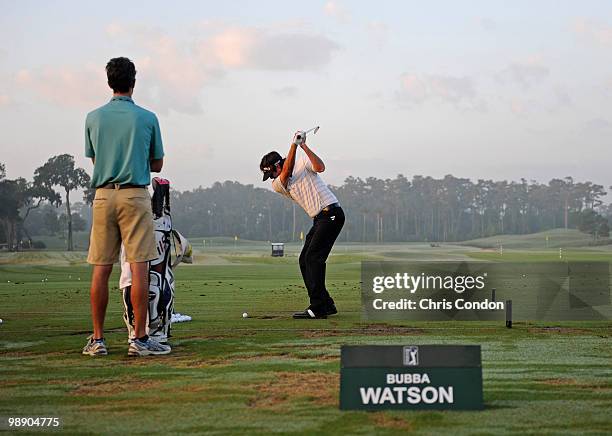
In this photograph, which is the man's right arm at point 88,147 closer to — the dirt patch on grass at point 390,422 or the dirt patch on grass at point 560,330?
the dirt patch on grass at point 390,422

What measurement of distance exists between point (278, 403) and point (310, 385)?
69 centimetres

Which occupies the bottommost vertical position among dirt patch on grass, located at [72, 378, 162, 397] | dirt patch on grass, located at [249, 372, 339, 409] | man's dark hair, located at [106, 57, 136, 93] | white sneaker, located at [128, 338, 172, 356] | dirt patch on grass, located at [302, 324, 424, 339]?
dirt patch on grass, located at [72, 378, 162, 397]

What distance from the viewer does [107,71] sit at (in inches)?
350

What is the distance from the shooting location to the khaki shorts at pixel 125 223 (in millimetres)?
8578

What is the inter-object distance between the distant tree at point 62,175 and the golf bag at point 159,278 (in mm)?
116825

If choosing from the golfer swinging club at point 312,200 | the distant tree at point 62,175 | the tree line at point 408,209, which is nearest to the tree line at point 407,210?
the tree line at point 408,209

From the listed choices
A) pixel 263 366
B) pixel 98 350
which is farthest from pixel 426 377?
pixel 98 350

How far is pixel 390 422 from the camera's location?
539 cm

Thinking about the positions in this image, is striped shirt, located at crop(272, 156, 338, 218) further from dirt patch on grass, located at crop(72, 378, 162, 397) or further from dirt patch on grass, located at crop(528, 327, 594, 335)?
dirt patch on grass, located at crop(72, 378, 162, 397)

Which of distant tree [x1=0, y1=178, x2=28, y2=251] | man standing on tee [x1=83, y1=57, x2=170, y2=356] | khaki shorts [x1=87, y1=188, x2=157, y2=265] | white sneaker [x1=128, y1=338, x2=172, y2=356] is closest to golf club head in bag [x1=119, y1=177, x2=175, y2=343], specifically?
white sneaker [x1=128, y1=338, x2=172, y2=356]

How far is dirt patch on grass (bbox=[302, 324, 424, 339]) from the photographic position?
399 inches

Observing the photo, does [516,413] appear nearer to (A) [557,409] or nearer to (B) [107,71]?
(A) [557,409]

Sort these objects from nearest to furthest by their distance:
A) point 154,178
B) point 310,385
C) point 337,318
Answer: point 310,385, point 154,178, point 337,318

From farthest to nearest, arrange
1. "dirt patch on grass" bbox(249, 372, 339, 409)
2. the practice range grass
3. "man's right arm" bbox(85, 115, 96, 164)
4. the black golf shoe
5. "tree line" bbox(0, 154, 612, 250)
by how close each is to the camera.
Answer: "tree line" bbox(0, 154, 612, 250)
the black golf shoe
"man's right arm" bbox(85, 115, 96, 164)
"dirt patch on grass" bbox(249, 372, 339, 409)
the practice range grass
